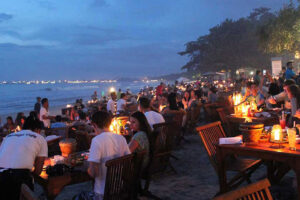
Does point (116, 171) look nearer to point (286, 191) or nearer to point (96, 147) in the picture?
point (96, 147)

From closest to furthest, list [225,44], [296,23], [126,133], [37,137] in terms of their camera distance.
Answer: [37,137], [126,133], [296,23], [225,44]

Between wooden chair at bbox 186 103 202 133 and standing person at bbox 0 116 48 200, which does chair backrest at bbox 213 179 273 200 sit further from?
wooden chair at bbox 186 103 202 133

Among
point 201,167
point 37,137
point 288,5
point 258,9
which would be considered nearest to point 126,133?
point 201,167

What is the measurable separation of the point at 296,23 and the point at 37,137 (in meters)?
17.3

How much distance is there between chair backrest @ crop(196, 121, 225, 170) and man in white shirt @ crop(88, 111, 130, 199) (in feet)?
4.42

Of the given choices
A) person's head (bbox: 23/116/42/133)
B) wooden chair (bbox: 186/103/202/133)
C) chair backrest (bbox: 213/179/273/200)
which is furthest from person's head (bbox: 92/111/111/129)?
wooden chair (bbox: 186/103/202/133)

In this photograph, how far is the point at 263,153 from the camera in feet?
11.6

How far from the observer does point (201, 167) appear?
6.35 meters

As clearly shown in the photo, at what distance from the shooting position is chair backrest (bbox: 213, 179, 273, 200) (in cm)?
180

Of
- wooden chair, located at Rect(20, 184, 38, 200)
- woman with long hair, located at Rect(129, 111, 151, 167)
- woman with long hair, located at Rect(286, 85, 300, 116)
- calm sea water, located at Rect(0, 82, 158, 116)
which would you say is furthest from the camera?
calm sea water, located at Rect(0, 82, 158, 116)

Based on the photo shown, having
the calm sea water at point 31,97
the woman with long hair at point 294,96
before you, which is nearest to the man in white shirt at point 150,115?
the woman with long hair at point 294,96

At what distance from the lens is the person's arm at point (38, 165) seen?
3.53m

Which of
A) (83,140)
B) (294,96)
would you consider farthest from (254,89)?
(83,140)

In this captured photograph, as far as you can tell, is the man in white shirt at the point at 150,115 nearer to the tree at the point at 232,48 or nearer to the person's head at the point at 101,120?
the person's head at the point at 101,120
